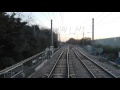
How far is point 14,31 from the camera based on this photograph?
23500 millimetres

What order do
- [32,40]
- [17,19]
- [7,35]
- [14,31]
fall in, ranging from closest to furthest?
[7,35] → [14,31] → [17,19] → [32,40]

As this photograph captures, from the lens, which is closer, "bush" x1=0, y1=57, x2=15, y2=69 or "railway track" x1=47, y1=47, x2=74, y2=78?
"railway track" x1=47, y1=47, x2=74, y2=78

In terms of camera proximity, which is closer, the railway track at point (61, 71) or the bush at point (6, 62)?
the railway track at point (61, 71)

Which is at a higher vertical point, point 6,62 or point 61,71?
point 6,62

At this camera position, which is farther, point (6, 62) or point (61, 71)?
point (6, 62)

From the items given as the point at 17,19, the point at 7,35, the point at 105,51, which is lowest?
the point at 105,51
